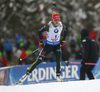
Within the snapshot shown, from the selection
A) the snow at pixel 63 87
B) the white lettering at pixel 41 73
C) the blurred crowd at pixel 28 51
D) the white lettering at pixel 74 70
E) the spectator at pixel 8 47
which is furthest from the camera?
the spectator at pixel 8 47

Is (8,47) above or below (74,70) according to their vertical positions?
above

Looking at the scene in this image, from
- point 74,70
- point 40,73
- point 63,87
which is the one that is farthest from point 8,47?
point 63,87

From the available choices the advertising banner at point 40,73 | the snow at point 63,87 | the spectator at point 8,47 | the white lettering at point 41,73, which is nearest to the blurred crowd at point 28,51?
the spectator at point 8,47

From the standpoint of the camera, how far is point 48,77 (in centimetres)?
927

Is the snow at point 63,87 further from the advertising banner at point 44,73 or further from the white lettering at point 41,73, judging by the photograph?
the white lettering at point 41,73

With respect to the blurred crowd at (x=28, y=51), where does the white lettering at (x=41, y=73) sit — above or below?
below

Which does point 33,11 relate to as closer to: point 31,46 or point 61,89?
point 31,46

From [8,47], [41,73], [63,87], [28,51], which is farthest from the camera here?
[8,47]

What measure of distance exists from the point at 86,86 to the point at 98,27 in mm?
12860

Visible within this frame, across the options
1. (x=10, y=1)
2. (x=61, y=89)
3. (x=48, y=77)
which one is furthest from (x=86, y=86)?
(x=10, y=1)

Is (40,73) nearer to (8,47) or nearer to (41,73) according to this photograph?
(41,73)

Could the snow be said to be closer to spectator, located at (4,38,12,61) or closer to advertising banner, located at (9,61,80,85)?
advertising banner, located at (9,61,80,85)

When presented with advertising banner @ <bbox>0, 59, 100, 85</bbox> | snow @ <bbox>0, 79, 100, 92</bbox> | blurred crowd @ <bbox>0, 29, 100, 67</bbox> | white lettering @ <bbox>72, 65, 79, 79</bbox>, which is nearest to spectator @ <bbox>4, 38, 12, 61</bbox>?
blurred crowd @ <bbox>0, 29, 100, 67</bbox>

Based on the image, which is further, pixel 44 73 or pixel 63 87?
pixel 44 73
